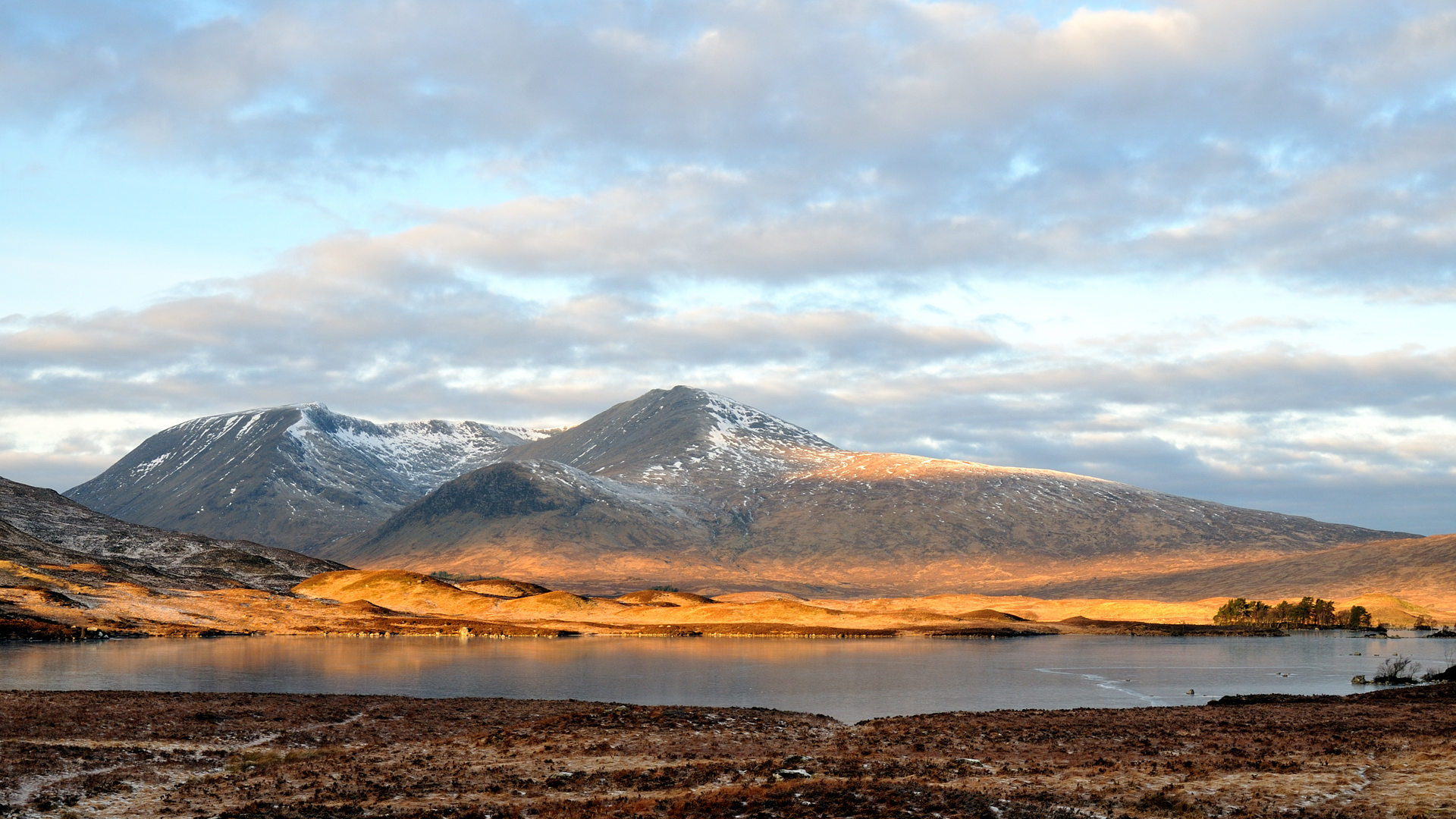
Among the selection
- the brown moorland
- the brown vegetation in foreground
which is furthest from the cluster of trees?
the brown vegetation in foreground

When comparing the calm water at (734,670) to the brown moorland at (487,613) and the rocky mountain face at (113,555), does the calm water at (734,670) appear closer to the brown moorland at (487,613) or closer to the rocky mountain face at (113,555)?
the brown moorland at (487,613)

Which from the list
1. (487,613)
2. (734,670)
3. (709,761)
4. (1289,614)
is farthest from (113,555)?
(1289,614)

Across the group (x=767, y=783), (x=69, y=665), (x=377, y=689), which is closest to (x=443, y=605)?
(x=69, y=665)

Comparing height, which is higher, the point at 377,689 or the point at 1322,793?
the point at 1322,793

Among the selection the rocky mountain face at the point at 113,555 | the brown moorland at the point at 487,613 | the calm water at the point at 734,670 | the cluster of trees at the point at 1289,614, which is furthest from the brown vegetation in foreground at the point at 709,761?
the cluster of trees at the point at 1289,614

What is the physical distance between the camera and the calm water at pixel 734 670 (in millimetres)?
64188

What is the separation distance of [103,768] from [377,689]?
33646mm

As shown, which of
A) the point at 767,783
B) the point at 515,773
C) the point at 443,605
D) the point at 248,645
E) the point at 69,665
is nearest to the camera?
the point at 767,783

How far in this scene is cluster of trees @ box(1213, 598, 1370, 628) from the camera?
568ft

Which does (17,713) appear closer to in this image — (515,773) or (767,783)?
(515,773)

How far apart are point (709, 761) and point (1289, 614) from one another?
578 ft

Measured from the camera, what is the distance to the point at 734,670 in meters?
84.9

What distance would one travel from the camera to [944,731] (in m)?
41.5

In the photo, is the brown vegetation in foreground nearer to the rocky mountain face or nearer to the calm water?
the calm water
